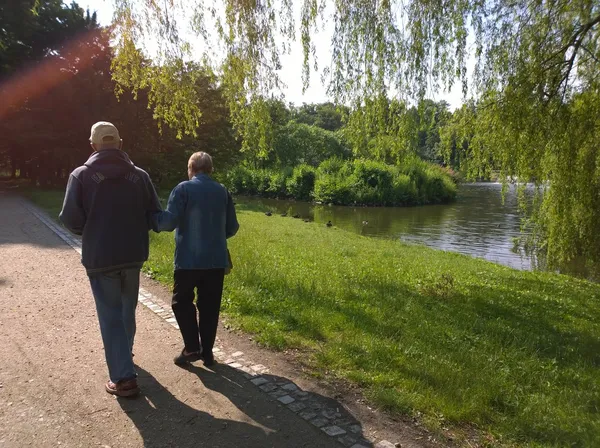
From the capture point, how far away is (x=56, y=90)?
83.1ft

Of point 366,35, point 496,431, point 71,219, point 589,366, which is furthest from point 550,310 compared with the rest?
point 71,219

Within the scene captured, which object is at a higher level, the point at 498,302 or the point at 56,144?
the point at 56,144

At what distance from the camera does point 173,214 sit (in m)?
4.07

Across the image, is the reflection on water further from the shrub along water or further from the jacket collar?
the jacket collar

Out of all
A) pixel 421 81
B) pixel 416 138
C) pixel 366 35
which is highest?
pixel 366 35

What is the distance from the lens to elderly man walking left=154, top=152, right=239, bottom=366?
413cm

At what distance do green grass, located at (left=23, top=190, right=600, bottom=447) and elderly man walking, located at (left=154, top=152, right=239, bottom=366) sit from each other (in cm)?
88

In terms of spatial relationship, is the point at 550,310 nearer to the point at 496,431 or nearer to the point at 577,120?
the point at 577,120

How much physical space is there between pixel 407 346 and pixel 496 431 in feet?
5.03

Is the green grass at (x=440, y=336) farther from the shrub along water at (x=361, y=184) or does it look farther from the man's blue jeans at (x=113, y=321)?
the shrub along water at (x=361, y=184)

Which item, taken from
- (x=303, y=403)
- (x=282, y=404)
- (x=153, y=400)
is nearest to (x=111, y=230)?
(x=153, y=400)

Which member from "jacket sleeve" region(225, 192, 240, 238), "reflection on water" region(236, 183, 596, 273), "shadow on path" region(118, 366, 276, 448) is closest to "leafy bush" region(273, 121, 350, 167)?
"reflection on water" region(236, 183, 596, 273)

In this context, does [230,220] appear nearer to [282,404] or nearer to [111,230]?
[111,230]

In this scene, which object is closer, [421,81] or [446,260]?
[421,81]
